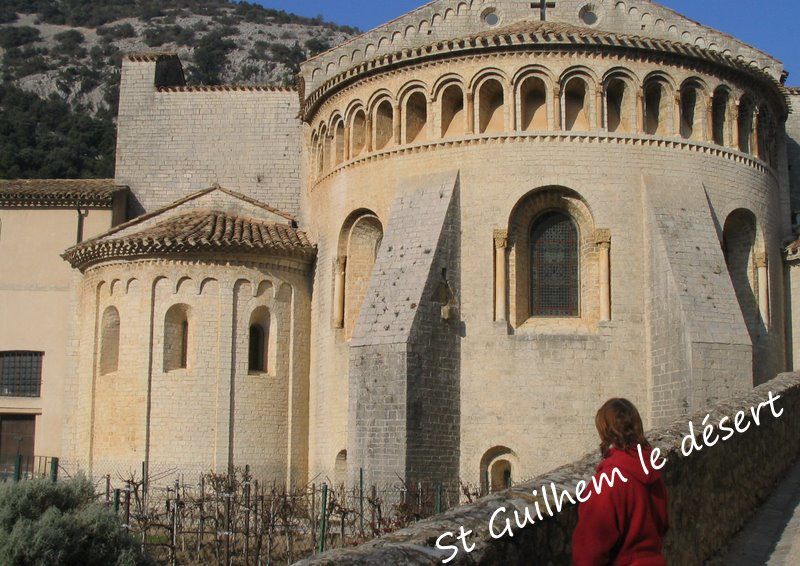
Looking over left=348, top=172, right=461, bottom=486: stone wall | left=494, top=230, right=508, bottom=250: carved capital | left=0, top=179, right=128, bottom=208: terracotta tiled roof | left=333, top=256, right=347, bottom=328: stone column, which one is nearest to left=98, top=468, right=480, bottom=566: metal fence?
left=348, top=172, right=461, bottom=486: stone wall

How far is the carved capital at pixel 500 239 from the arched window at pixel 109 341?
10057 millimetres

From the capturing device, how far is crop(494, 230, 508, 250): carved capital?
2261cm

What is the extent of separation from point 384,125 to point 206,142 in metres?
7.87

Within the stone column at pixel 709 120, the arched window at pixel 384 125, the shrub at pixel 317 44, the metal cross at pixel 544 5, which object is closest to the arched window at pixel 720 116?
the stone column at pixel 709 120

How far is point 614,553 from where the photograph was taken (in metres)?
6.10

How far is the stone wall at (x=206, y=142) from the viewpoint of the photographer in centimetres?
3002

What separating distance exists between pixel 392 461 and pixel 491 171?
688 cm

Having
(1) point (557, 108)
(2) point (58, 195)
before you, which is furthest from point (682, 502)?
(2) point (58, 195)

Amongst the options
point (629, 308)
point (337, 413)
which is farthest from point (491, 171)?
point (337, 413)

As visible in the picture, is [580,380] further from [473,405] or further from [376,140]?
[376,140]

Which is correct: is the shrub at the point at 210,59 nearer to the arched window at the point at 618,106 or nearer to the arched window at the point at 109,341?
the arched window at the point at 109,341

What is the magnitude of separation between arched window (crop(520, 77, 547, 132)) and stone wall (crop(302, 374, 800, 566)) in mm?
8497

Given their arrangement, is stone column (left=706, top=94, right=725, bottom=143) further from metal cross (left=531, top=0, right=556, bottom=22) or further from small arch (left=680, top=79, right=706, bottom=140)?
metal cross (left=531, top=0, right=556, bottom=22)

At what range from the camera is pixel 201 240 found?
2508 cm
